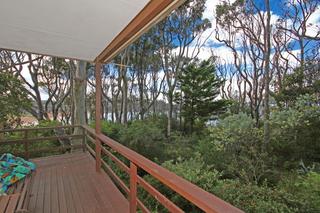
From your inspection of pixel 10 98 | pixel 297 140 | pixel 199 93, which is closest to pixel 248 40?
pixel 199 93

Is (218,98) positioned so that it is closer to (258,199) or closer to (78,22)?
(258,199)

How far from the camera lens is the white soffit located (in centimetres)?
150

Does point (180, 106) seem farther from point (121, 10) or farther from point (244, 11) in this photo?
point (121, 10)

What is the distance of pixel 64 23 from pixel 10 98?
15.2ft

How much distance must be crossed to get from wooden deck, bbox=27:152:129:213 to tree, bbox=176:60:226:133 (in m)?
7.97

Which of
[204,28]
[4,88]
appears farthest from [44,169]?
[204,28]

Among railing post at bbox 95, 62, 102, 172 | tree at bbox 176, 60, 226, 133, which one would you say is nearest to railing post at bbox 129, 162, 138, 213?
railing post at bbox 95, 62, 102, 172

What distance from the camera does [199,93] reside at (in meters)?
11.0

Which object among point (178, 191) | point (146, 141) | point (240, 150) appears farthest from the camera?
point (146, 141)

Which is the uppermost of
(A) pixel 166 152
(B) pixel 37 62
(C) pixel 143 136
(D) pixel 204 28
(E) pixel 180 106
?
(D) pixel 204 28

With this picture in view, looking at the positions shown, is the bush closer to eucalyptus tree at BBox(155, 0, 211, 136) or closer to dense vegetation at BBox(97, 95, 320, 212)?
dense vegetation at BBox(97, 95, 320, 212)

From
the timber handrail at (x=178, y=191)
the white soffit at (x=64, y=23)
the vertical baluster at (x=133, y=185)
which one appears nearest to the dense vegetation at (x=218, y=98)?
the vertical baluster at (x=133, y=185)

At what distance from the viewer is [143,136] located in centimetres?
702

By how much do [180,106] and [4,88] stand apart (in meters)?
8.51
